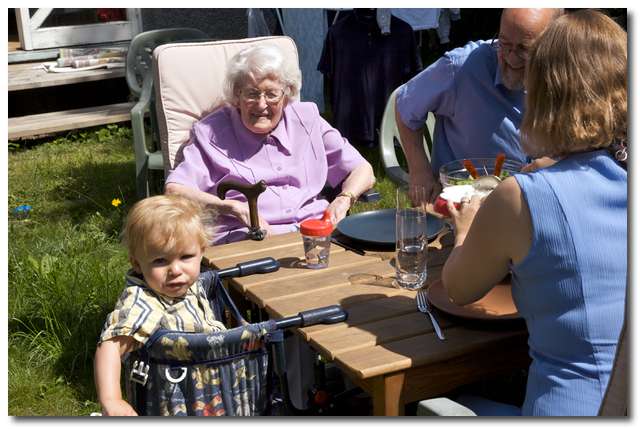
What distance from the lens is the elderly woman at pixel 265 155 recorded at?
338cm

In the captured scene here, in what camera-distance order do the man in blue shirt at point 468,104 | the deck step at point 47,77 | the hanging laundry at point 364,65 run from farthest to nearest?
1. the deck step at point 47,77
2. the hanging laundry at point 364,65
3. the man in blue shirt at point 468,104

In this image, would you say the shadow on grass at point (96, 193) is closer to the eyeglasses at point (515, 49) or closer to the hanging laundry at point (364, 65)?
the hanging laundry at point (364, 65)

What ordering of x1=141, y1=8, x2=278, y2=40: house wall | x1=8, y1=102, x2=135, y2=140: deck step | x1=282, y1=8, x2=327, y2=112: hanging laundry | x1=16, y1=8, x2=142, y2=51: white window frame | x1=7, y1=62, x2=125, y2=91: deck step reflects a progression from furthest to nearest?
x1=141, y1=8, x2=278, y2=40: house wall → x1=16, y1=8, x2=142, y2=51: white window frame → x1=7, y1=62, x2=125, y2=91: deck step → x1=8, y1=102, x2=135, y2=140: deck step → x1=282, y1=8, x2=327, y2=112: hanging laundry

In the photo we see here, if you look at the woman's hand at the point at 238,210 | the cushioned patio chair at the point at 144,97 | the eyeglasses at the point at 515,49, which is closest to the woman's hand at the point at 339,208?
the woman's hand at the point at 238,210

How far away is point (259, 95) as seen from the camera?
3391 millimetres

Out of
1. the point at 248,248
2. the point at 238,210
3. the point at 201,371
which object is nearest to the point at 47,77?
the point at 238,210

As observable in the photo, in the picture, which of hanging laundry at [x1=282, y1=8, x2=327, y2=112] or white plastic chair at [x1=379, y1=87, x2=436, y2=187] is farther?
hanging laundry at [x1=282, y1=8, x2=327, y2=112]

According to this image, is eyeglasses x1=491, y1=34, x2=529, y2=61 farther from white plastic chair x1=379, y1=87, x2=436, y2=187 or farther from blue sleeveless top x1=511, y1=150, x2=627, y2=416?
blue sleeveless top x1=511, y1=150, x2=627, y2=416

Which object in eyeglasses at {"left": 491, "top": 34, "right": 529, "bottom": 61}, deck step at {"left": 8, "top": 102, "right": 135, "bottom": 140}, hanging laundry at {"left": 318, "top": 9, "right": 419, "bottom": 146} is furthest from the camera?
deck step at {"left": 8, "top": 102, "right": 135, "bottom": 140}

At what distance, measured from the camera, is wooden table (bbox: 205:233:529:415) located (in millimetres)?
2033

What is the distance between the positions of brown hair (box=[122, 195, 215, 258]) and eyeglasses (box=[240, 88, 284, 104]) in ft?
3.88

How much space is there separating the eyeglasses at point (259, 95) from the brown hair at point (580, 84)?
1.63m

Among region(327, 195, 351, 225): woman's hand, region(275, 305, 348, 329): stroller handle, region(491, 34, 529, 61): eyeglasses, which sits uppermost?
region(491, 34, 529, 61): eyeglasses

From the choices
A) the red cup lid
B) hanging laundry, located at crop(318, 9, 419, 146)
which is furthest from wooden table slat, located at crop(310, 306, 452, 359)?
hanging laundry, located at crop(318, 9, 419, 146)
